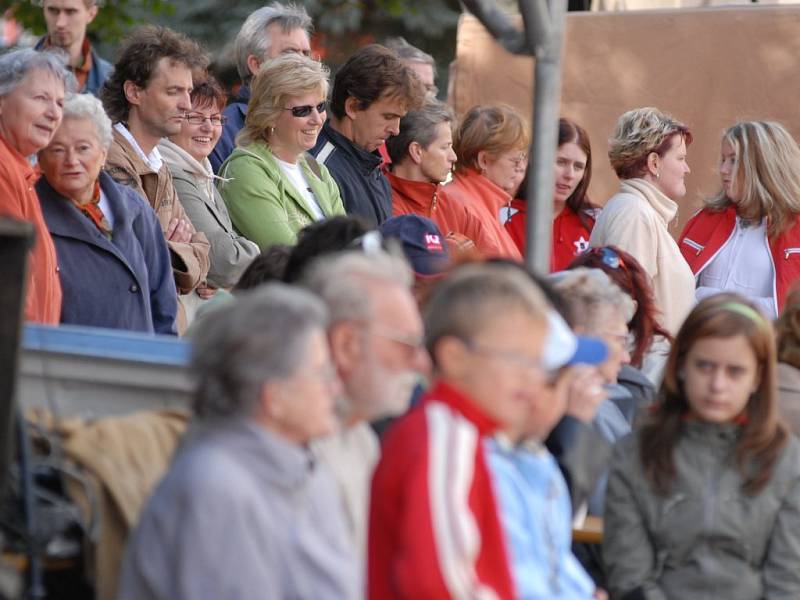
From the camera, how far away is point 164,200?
230 inches

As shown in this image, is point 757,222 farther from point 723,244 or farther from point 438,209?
point 438,209

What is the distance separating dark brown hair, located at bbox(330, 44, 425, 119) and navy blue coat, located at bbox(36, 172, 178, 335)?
1439mm

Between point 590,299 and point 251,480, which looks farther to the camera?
point 590,299

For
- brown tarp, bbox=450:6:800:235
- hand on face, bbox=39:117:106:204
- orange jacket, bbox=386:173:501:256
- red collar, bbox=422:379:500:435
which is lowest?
red collar, bbox=422:379:500:435

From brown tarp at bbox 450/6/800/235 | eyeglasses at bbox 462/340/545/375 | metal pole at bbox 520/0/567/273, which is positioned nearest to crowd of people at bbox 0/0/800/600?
eyeglasses at bbox 462/340/545/375

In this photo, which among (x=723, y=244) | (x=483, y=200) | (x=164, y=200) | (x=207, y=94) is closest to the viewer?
(x=164, y=200)

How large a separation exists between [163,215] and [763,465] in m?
2.79

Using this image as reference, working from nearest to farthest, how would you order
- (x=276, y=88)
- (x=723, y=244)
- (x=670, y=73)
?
(x=276, y=88)
(x=723, y=244)
(x=670, y=73)

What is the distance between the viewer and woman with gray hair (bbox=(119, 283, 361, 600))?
8.52 ft

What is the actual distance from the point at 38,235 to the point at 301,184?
161 cm

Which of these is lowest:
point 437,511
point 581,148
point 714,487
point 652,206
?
point 714,487

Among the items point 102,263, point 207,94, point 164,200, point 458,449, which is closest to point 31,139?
point 102,263

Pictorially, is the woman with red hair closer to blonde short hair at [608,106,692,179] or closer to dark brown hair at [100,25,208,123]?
blonde short hair at [608,106,692,179]

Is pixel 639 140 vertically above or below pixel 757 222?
above
